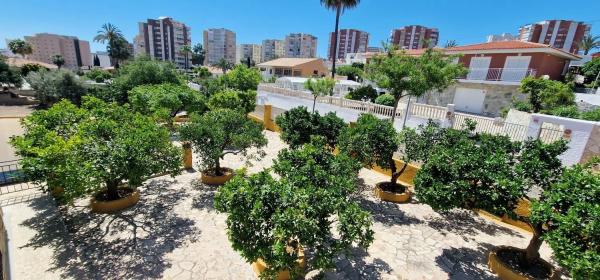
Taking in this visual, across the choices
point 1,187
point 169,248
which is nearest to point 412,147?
point 169,248

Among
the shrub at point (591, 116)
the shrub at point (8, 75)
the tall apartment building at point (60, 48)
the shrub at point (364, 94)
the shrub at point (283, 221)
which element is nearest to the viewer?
the shrub at point (283, 221)

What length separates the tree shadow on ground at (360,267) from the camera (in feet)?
21.1

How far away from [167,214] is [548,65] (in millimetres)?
29860

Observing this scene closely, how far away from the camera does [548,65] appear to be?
905 inches

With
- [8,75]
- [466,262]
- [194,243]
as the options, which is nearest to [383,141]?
[466,262]

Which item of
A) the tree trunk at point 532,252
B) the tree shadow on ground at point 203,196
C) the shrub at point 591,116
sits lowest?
the tree shadow on ground at point 203,196

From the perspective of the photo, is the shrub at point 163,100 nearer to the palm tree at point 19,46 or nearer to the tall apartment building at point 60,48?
the palm tree at point 19,46

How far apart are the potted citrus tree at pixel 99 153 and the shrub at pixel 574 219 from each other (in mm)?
8766

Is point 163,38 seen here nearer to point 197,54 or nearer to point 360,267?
point 197,54

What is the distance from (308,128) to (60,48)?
5718 inches

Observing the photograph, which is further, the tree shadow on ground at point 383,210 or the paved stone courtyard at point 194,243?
the tree shadow on ground at point 383,210

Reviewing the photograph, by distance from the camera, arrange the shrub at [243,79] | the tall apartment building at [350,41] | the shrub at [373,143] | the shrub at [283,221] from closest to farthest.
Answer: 1. the shrub at [283,221]
2. the shrub at [373,143]
3. the shrub at [243,79]
4. the tall apartment building at [350,41]

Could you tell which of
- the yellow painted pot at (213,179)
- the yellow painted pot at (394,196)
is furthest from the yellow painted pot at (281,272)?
the yellow painted pot at (213,179)

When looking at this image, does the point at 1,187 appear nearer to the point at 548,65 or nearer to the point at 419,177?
the point at 419,177
